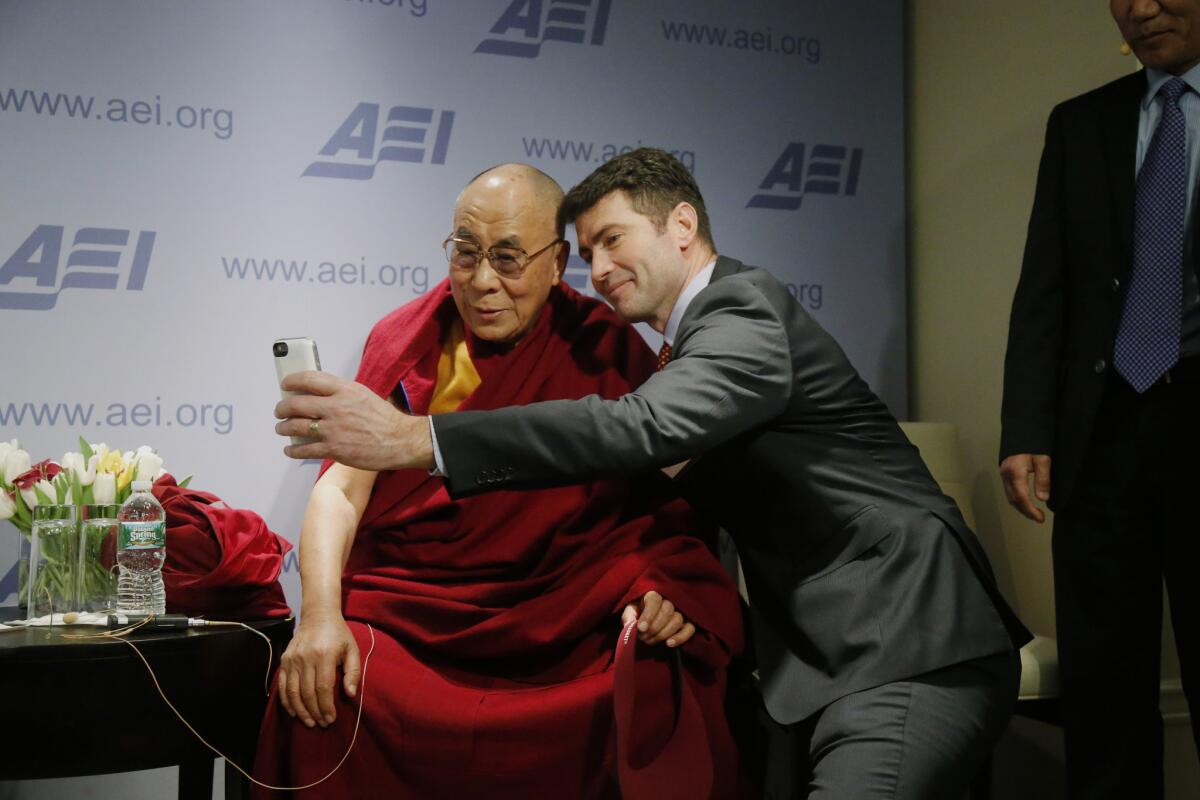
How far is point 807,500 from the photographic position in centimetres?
169

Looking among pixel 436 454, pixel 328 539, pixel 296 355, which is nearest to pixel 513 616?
pixel 328 539

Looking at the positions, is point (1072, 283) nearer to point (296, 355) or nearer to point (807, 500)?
point (807, 500)

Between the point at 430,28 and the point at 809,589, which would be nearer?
the point at 809,589

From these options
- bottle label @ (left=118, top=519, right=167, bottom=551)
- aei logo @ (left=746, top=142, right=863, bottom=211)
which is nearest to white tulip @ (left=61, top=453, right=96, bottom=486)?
bottle label @ (left=118, top=519, right=167, bottom=551)

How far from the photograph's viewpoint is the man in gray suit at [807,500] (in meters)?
1.52

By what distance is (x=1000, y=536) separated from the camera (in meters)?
2.96

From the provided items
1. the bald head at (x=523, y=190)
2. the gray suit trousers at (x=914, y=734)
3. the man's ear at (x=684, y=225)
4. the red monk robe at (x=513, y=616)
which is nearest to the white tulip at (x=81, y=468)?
the red monk robe at (x=513, y=616)

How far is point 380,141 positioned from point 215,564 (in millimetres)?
1213

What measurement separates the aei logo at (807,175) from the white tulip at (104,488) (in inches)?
73.0

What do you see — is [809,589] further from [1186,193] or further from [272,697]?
[1186,193]

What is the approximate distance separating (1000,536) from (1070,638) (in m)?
0.75

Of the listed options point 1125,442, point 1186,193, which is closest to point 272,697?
point 1125,442

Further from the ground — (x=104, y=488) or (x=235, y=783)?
(x=104, y=488)

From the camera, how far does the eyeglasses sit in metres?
2.26
